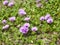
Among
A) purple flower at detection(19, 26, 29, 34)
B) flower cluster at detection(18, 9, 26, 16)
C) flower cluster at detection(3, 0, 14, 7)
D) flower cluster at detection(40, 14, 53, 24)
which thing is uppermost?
flower cluster at detection(3, 0, 14, 7)

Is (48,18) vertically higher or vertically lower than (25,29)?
higher

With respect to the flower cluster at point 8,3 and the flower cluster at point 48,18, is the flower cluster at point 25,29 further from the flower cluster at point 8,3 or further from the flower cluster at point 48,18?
the flower cluster at point 8,3

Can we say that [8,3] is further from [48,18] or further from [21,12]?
[48,18]

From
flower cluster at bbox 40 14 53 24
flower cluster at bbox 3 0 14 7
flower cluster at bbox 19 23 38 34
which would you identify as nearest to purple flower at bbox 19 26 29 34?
flower cluster at bbox 19 23 38 34

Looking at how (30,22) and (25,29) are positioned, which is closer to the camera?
(25,29)

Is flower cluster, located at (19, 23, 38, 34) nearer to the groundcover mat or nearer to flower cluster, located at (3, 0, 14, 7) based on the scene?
the groundcover mat

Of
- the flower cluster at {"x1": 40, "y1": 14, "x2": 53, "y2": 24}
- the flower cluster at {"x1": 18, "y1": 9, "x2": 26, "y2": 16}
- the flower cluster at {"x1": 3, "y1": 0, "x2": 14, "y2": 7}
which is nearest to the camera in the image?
the flower cluster at {"x1": 40, "y1": 14, "x2": 53, "y2": 24}

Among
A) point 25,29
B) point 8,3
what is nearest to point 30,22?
point 25,29

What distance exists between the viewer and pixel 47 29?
3545 millimetres

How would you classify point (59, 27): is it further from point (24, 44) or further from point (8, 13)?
point (8, 13)

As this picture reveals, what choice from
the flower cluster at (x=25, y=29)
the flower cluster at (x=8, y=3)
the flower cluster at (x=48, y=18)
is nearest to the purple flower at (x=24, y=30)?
the flower cluster at (x=25, y=29)

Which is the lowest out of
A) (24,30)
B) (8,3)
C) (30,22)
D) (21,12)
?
(24,30)

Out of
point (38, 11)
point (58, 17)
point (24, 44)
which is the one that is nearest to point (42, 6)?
point (38, 11)

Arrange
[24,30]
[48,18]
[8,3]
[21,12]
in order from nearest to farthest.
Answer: [24,30], [48,18], [21,12], [8,3]
